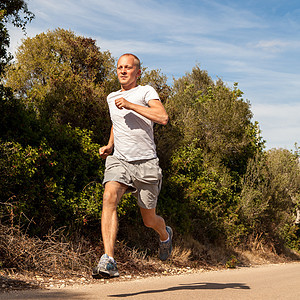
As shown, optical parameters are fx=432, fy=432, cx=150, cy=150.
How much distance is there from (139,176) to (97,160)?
17.4 feet

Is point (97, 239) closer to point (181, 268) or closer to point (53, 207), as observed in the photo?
point (53, 207)

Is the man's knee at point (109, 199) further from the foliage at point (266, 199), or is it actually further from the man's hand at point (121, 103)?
the foliage at point (266, 199)

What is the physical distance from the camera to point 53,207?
8.88 meters

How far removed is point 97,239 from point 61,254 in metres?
1.66

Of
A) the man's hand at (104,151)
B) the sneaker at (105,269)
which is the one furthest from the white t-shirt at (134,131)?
the sneaker at (105,269)

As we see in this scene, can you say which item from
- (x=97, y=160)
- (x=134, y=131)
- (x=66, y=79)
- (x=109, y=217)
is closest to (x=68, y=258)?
(x=97, y=160)

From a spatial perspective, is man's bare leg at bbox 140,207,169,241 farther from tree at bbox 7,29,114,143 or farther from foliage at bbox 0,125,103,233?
tree at bbox 7,29,114,143

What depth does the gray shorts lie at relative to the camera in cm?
501

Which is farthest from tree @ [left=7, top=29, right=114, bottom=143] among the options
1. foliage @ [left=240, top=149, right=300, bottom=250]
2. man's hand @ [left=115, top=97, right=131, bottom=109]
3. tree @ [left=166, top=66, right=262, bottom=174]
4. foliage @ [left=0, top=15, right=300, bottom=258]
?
foliage @ [left=240, top=149, right=300, bottom=250]

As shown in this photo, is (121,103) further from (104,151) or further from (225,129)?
(225,129)

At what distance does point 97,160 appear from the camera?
10242 mm

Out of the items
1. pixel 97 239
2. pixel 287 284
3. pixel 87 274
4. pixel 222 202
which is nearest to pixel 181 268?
pixel 97 239

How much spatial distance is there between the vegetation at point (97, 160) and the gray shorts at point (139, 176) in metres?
3.07

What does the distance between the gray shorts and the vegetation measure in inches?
121
